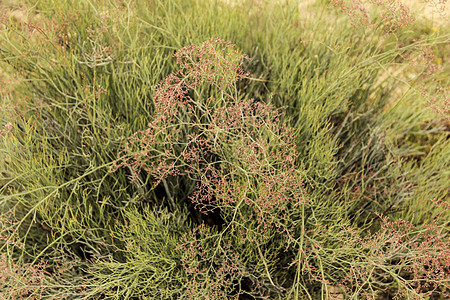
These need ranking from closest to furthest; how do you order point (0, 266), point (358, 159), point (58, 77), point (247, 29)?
point (0, 266) < point (58, 77) < point (358, 159) < point (247, 29)

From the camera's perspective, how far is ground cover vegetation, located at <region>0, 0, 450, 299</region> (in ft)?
5.85

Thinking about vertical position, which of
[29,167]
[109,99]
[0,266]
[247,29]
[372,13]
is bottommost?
[0,266]

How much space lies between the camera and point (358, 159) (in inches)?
97.2

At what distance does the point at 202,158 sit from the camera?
1.70 metres

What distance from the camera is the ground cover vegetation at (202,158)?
5.85ft

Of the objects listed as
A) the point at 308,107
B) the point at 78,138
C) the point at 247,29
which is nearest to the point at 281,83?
the point at 308,107

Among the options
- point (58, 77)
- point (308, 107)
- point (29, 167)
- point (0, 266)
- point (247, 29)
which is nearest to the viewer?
point (0, 266)

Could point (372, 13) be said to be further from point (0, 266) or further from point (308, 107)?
point (0, 266)

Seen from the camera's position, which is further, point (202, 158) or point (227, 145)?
point (227, 145)

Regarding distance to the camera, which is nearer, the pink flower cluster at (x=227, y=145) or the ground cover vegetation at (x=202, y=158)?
the pink flower cluster at (x=227, y=145)

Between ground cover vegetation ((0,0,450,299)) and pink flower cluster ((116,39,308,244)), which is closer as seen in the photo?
pink flower cluster ((116,39,308,244))

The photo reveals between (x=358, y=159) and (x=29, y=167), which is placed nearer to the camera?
(x=29, y=167)

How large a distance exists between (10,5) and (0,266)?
2079mm

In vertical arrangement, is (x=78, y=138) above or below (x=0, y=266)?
above
